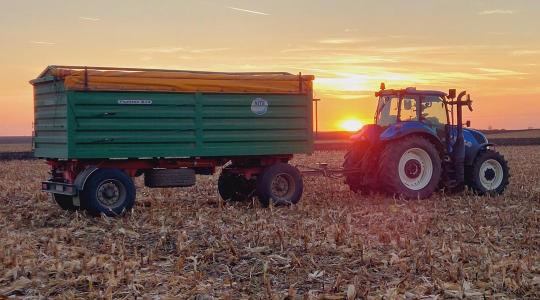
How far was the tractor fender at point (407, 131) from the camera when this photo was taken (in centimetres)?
1538

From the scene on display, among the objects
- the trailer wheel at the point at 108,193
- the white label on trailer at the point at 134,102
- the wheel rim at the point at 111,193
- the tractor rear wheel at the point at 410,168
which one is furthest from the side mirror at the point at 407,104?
the wheel rim at the point at 111,193

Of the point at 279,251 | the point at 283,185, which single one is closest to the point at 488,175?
the point at 283,185

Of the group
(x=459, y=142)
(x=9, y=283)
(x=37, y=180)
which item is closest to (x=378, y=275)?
(x=9, y=283)

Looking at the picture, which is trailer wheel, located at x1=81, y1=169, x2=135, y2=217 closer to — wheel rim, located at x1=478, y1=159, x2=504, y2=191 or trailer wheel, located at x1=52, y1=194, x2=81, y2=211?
trailer wheel, located at x1=52, y1=194, x2=81, y2=211

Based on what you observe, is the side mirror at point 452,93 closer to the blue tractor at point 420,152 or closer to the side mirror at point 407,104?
the blue tractor at point 420,152

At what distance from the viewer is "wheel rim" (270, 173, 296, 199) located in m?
14.8

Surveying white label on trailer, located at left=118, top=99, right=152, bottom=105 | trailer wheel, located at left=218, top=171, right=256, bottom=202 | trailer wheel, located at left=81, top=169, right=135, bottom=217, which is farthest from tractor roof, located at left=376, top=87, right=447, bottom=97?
trailer wheel, located at left=81, top=169, right=135, bottom=217

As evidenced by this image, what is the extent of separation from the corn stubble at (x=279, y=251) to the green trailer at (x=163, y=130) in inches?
22.6

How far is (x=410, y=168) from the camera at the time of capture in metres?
15.7

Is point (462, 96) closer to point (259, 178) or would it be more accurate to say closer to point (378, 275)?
point (259, 178)

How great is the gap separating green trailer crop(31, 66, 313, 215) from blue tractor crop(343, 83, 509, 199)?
1.54 meters

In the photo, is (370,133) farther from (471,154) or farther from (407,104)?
(471,154)

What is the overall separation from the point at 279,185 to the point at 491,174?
5.10 meters

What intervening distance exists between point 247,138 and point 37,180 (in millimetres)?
9497
